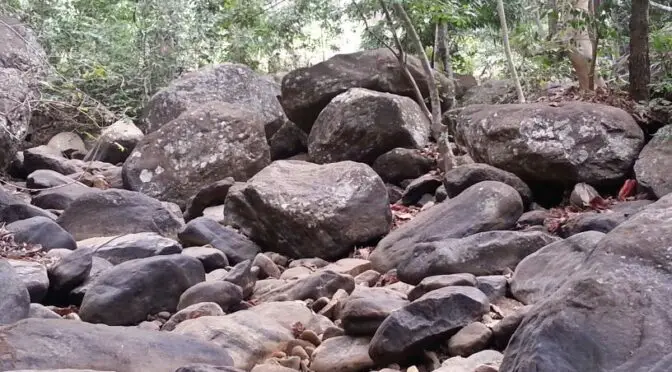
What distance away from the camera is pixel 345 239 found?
6.92 meters

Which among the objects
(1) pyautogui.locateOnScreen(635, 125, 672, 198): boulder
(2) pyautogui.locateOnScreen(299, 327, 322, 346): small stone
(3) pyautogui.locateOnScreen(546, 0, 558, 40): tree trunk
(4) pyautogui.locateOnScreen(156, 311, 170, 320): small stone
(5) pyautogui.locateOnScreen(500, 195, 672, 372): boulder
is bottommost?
(4) pyautogui.locateOnScreen(156, 311, 170, 320): small stone

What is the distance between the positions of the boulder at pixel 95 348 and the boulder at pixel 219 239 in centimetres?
292

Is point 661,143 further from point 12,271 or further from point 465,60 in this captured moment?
point 465,60

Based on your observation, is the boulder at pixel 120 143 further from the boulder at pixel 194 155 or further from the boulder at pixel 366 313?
the boulder at pixel 366 313

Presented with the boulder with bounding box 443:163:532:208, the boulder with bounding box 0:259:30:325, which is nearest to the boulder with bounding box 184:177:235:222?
the boulder with bounding box 443:163:532:208

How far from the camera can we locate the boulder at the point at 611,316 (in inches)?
103

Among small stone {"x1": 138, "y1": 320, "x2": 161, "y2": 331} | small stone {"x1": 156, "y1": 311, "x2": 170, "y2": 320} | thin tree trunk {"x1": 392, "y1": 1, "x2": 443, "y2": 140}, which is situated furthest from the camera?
thin tree trunk {"x1": 392, "y1": 1, "x2": 443, "y2": 140}

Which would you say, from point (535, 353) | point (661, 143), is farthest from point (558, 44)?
point (535, 353)

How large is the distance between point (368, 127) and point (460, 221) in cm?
324

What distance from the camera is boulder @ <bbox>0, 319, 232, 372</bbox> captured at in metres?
3.38

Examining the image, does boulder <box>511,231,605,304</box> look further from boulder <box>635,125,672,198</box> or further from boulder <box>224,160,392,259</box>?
boulder <box>224,160,392,259</box>

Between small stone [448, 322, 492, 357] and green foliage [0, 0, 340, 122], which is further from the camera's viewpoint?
green foliage [0, 0, 340, 122]

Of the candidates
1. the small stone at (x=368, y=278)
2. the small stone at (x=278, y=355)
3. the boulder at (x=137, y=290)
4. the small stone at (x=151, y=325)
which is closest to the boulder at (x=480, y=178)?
the small stone at (x=368, y=278)

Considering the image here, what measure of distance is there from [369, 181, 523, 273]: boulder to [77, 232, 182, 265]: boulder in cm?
175
